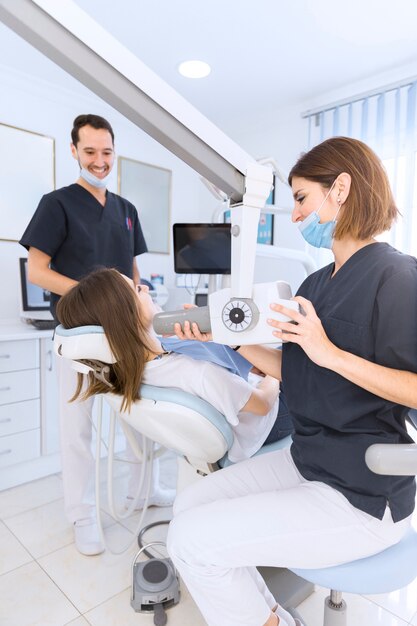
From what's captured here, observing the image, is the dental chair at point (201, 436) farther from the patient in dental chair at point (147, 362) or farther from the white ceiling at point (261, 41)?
the white ceiling at point (261, 41)

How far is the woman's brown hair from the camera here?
2.90 ft

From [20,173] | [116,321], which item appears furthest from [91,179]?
[20,173]

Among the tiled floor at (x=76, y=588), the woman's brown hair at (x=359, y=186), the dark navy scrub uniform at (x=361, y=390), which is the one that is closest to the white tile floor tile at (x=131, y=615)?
the tiled floor at (x=76, y=588)

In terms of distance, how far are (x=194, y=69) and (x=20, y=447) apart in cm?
233

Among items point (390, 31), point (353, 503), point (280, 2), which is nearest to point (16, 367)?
point (353, 503)

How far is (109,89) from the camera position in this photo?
0.59 metres

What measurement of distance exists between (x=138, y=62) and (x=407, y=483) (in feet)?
2.87

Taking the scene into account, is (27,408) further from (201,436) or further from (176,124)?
(176,124)

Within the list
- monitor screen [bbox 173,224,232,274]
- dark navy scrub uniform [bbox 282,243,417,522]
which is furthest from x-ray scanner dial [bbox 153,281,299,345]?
monitor screen [bbox 173,224,232,274]

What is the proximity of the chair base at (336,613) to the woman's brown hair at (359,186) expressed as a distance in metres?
0.82

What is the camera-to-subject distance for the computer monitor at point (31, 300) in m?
2.30

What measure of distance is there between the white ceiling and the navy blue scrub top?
99 cm

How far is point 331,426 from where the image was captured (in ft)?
2.74

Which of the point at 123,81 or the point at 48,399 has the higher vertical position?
the point at 123,81
